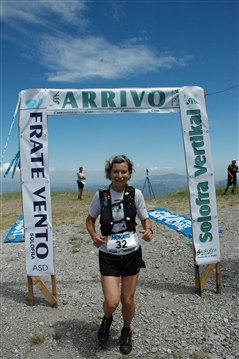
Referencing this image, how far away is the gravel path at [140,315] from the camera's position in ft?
12.4

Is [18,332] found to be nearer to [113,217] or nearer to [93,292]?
[93,292]

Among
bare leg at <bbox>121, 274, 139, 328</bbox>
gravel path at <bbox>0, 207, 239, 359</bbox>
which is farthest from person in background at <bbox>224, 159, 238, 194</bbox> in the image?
bare leg at <bbox>121, 274, 139, 328</bbox>

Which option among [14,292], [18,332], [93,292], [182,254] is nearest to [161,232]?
[182,254]

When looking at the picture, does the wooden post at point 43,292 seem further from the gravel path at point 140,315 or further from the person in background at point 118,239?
the person in background at point 118,239

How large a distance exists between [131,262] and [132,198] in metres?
0.78

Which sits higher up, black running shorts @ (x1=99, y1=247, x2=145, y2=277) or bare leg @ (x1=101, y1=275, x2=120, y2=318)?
black running shorts @ (x1=99, y1=247, x2=145, y2=277)

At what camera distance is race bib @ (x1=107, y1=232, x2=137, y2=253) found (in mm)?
3492

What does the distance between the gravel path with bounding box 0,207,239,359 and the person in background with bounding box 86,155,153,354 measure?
56 cm

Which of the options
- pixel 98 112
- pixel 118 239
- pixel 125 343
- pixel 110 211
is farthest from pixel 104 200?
pixel 98 112

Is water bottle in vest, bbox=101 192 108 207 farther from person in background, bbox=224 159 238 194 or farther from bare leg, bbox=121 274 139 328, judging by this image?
person in background, bbox=224 159 238 194

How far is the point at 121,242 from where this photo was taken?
350 centimetres

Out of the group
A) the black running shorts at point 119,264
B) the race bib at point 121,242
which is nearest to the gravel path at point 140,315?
the black running shorts at point 119,264

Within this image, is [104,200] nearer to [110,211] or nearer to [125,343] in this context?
[110,211]

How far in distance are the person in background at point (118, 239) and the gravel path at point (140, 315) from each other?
0.56 m
